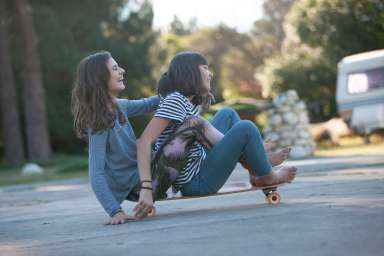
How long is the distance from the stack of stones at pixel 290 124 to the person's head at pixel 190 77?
12788 millimetres

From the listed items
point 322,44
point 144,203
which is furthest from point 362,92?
point 144,203

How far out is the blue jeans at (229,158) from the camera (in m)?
5.70

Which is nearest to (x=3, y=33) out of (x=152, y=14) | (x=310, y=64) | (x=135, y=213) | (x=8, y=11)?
(x=8, y=11)

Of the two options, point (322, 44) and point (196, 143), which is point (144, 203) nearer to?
point (196, 143)

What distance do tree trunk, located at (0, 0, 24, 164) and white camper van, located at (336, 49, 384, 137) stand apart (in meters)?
10.9

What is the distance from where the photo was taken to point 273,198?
20.1 ft

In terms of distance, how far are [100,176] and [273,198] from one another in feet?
4.41

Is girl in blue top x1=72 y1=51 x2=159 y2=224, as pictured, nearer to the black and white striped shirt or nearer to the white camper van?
the black and white striped shirt

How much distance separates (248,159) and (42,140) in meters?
22.1

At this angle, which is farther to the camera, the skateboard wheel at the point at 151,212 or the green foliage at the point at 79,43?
the green foliage at the point at 79,43

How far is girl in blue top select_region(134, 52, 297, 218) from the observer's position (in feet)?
18.7

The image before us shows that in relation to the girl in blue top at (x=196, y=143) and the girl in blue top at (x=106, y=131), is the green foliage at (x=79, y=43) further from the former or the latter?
the girl in blue top at (x=196, y=143)

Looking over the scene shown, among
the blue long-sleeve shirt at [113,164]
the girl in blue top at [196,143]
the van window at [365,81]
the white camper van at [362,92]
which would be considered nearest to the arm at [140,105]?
the blue long-sleeve shirt at [113,164]

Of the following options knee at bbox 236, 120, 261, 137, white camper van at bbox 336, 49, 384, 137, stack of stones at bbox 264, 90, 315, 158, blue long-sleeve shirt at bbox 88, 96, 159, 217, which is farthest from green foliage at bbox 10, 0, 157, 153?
knee at bbox 236, 120, 261, 137
